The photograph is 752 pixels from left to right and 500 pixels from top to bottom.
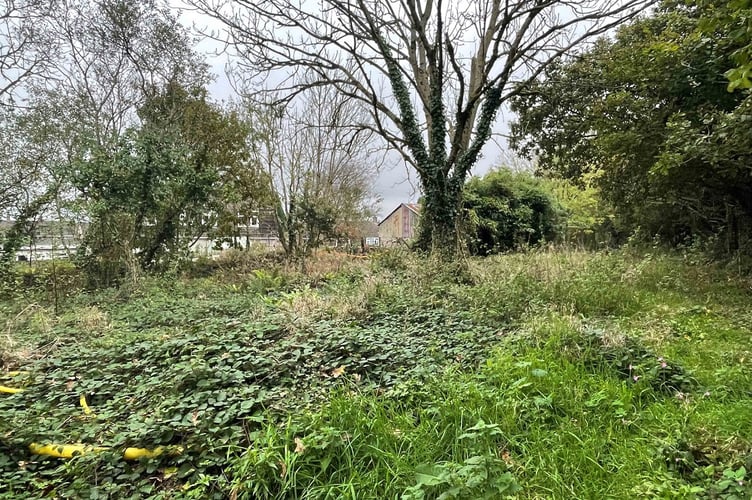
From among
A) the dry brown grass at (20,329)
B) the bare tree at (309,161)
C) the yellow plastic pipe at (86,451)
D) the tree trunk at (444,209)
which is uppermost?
the bare tree at (309,161)

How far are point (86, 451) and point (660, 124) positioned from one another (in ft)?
29.8

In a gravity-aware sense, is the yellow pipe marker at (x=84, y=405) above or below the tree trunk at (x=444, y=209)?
below

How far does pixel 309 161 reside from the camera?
14.1 meters

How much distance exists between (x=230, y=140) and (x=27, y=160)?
15.8 feet

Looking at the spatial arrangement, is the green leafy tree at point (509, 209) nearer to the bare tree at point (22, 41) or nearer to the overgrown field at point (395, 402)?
the overgrown field at point (395, 402)

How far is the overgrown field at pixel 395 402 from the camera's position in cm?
180

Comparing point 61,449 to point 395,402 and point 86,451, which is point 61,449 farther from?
point 395,402

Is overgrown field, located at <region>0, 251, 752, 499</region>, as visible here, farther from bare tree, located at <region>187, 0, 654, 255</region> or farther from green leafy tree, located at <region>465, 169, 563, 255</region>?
green leafy tree, located at <region>465, 169, 563, 255</region>

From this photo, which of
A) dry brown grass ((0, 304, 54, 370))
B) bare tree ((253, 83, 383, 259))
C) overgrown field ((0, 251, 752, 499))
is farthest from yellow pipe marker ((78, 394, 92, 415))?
bare tree ((253, 83, 383, 259))

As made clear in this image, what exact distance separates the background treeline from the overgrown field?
6.20 ft

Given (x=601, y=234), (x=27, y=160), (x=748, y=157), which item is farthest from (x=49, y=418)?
(x=601, y=234)

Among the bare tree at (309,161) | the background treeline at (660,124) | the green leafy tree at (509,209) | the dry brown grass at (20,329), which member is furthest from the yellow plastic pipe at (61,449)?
the green leafy tree at (509,209)

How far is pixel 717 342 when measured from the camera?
3.63m

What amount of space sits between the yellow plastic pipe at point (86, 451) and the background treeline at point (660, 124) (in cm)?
331
